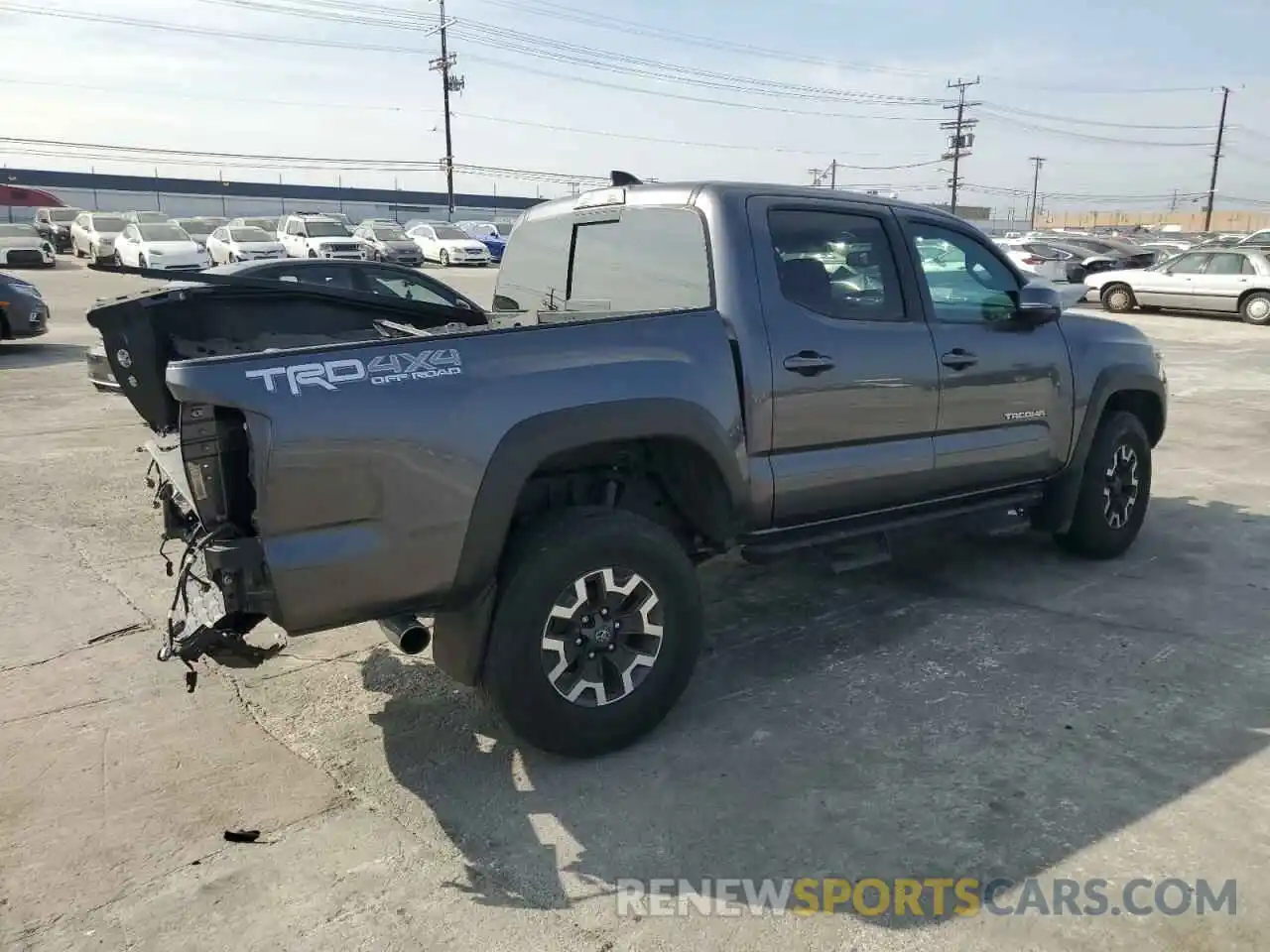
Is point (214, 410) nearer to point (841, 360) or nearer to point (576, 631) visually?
point (576, 631)

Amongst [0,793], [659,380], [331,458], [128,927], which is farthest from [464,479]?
[0,793]

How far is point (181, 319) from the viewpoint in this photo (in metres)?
4.04

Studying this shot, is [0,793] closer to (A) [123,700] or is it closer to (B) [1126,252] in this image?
(A) [123,700]

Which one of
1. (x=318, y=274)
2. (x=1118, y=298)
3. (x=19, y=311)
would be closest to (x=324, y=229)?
(x=19, y=311)

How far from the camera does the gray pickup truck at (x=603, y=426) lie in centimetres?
303

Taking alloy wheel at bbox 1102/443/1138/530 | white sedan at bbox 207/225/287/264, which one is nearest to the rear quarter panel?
alloy wheel at bbox 1102/443/1138/530

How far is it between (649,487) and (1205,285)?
21607 millimetres

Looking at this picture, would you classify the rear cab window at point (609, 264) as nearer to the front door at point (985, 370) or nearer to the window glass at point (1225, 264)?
the front door at point (985, 370)

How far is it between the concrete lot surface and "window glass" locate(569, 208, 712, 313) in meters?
1.66

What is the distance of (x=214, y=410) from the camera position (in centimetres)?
296

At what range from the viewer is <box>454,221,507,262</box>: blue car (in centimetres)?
4162

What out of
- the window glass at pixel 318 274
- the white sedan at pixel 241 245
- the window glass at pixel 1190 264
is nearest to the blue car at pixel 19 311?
the window glass at pixel 318 274

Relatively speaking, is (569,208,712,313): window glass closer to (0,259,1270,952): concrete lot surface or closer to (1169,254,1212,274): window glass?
(0,259,1270,952): concrete lot surface

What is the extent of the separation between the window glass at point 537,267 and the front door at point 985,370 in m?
1.68
